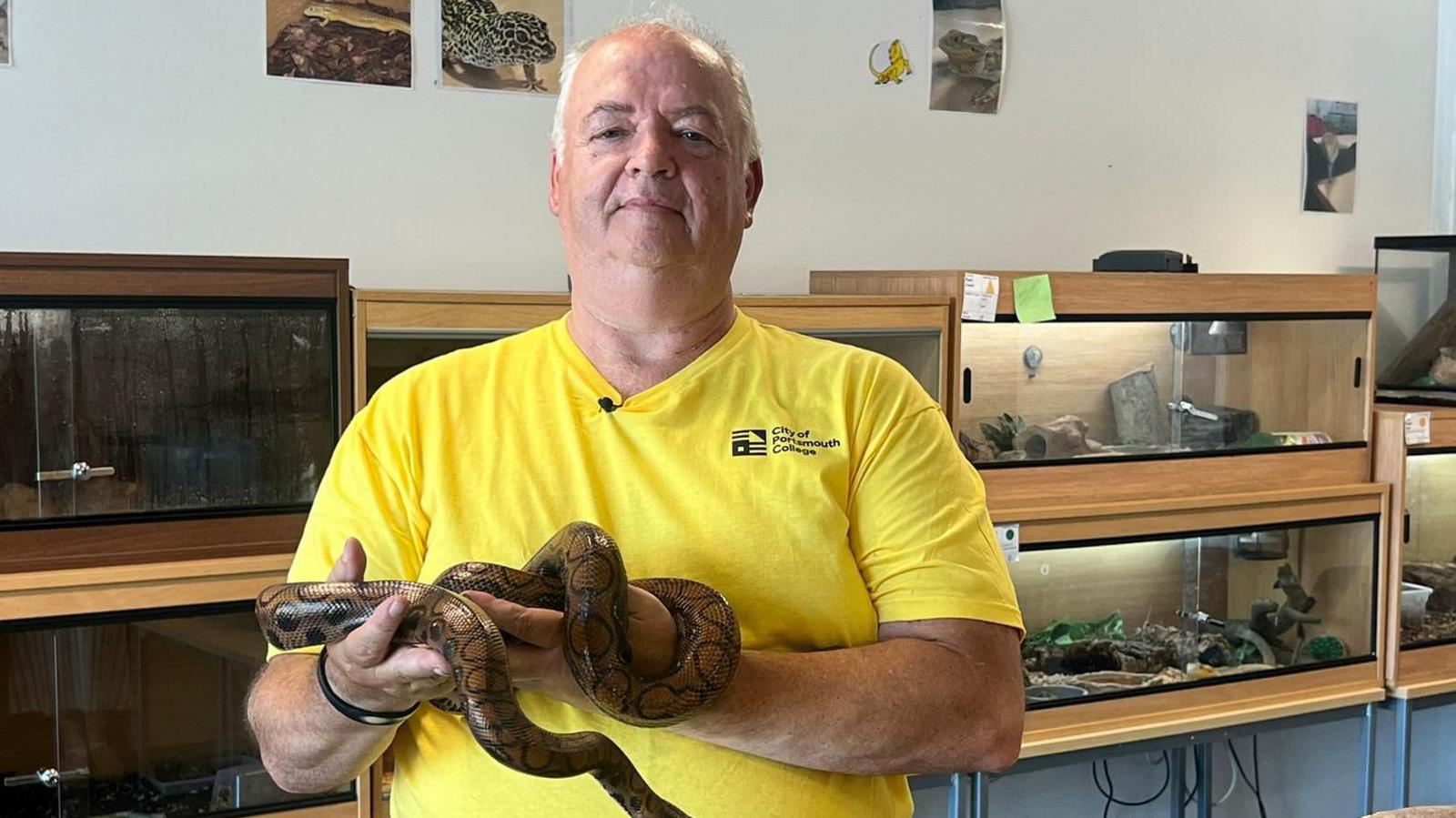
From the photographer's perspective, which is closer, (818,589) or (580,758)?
(580,758)

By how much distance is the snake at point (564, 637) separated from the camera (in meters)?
1.30

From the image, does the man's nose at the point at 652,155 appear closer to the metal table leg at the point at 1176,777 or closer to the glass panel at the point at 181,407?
the glass panel at the point at 181,407

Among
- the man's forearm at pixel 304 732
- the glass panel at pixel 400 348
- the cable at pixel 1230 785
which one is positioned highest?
the glass panel at pixel 400 348

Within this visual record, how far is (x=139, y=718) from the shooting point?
2801 mm

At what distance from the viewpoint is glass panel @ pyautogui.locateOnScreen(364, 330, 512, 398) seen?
2875 millimetres

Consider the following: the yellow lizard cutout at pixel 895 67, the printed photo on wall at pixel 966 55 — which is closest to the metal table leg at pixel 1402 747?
the printed photo on wall at pixel 966 55

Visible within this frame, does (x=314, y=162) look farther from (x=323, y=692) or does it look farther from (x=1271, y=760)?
(x=1271, y=760)

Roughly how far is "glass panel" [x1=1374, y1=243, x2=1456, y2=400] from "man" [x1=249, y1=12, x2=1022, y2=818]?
3.50 meters

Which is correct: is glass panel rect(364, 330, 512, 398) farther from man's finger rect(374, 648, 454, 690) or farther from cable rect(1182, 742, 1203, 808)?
cable rect(1182, 742, 1203, 808)

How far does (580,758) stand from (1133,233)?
347cm

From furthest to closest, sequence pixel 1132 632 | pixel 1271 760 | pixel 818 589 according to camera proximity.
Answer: pixel 1271 760 < pixel 1132 632 < pixel 818 589

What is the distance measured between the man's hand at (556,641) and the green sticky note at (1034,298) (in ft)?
7.12

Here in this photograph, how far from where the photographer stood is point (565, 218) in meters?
1.68

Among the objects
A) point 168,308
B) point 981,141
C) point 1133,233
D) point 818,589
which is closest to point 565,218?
point 818,589
